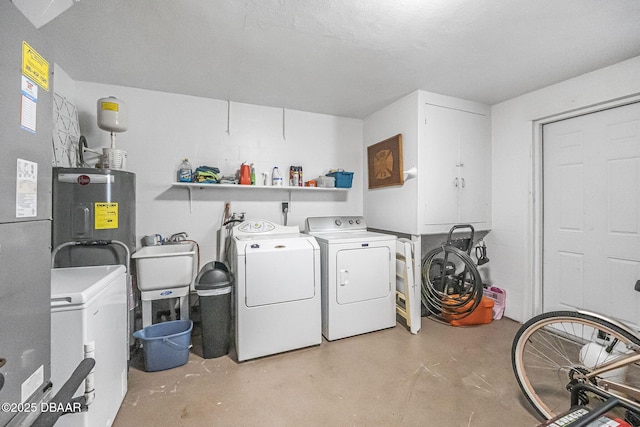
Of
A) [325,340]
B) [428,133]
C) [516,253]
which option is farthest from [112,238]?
[516,253]

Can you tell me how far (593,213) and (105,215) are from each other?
4.27m

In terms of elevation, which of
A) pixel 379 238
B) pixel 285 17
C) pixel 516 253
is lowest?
pixel 516 253

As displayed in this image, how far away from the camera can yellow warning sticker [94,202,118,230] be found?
2.00m

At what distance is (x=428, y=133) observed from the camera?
2850 mm

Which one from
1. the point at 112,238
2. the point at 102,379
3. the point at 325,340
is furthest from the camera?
the point at 325,340

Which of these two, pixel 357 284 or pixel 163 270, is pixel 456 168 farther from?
pixel 163 270

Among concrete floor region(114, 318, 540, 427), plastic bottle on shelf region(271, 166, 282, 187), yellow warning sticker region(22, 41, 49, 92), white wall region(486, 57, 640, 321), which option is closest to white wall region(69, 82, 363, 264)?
plastic bottle on shelf region(271, 166, 282, 187)

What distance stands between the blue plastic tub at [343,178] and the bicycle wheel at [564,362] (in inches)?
89.1

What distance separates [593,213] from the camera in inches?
97.7

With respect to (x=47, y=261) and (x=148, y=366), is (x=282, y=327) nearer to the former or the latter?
(x=148, y=366)

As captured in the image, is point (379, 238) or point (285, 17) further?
point (379, 238)

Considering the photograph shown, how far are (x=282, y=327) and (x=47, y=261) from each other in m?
1.79

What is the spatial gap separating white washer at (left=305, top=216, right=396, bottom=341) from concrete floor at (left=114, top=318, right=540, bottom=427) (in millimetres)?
209

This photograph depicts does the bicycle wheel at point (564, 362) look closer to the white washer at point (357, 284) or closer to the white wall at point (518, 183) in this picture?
the white wall at point (518, 183)
